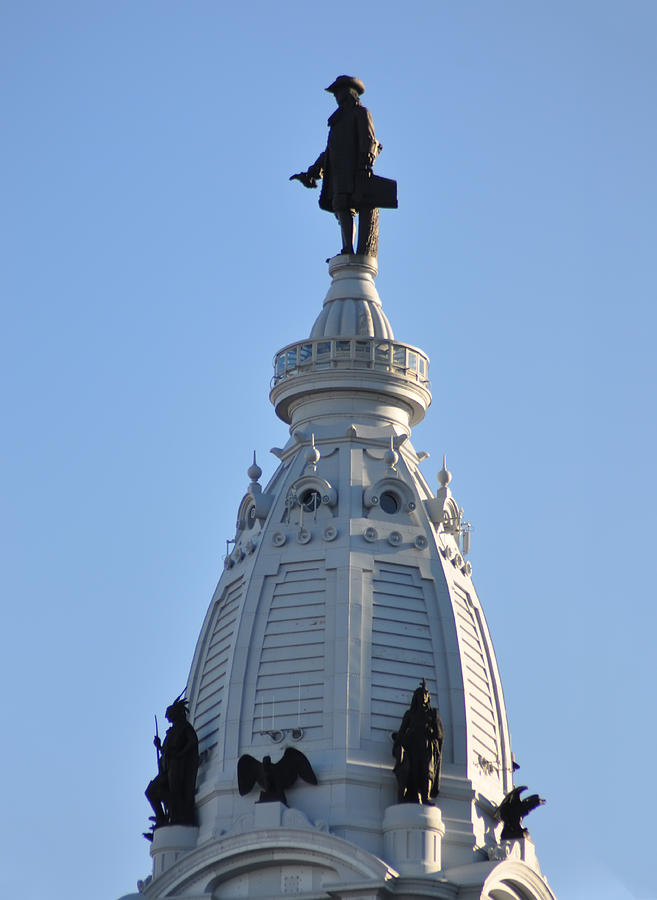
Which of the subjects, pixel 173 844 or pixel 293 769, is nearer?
pixel 293 769

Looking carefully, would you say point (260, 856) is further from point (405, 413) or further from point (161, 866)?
point (405, 413)

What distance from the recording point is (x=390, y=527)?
3890 inches

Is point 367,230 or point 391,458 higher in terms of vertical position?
point 367,230

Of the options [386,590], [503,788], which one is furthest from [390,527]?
[503,788]

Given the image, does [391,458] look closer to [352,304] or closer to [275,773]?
[352,304]

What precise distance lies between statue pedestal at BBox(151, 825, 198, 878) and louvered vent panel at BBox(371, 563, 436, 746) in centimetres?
659

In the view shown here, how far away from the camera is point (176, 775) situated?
317 feet

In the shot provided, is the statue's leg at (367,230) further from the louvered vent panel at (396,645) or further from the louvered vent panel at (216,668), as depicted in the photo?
the louvered vent panel at (216,668)

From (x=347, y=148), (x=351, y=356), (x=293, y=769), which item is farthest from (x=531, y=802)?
(x=347, y=148)

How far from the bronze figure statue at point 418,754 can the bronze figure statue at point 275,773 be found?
2660 millimetres

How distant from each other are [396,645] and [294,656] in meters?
3.14

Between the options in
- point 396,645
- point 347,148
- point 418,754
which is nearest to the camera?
point 418,754

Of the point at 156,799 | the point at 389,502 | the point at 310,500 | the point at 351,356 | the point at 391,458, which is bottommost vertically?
the point at 156,799

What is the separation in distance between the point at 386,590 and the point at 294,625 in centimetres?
307
